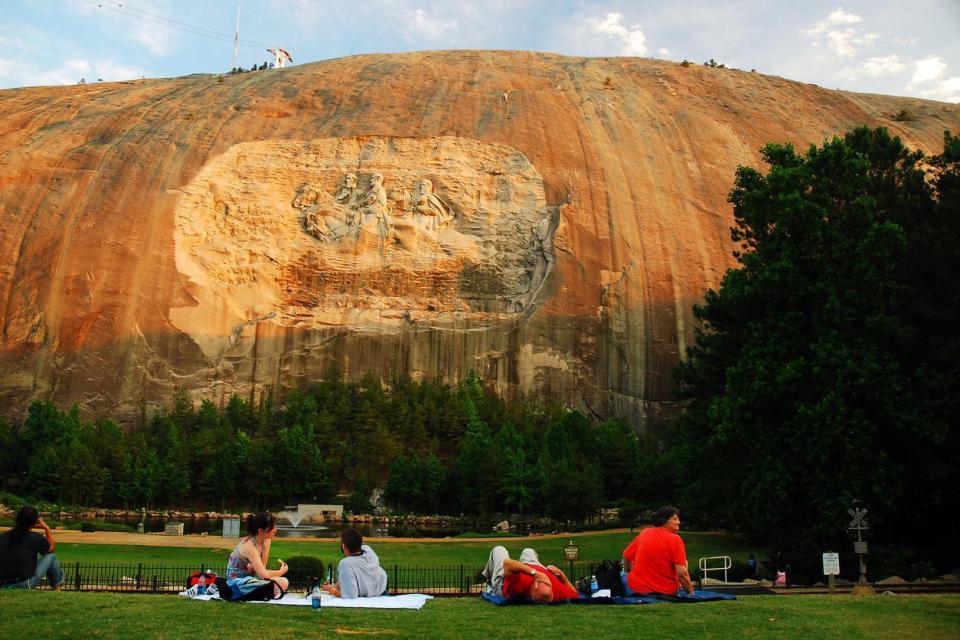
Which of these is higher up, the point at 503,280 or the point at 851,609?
the point at 503,280

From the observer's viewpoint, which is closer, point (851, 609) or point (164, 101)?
point (851, 609)

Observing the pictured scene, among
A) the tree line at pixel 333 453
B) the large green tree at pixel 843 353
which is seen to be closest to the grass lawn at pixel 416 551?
the large green tree at pixel 843 353

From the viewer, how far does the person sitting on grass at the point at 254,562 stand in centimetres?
880

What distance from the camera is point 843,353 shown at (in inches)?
731

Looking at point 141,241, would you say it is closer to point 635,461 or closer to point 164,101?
point 164,101

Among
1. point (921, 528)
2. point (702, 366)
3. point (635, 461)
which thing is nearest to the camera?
point (921, 528)

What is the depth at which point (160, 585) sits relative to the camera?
648 inches

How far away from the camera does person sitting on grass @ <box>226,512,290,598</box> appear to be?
28.9 ft

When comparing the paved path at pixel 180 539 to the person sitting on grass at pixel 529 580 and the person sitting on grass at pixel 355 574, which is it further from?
the person sitting on grass at pixel 529 580

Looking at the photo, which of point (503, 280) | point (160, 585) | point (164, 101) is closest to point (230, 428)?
point (503, 280)

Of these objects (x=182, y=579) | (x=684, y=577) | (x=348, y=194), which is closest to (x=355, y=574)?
(x=684, y=577)

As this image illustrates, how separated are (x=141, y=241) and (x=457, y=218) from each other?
52.6 ft

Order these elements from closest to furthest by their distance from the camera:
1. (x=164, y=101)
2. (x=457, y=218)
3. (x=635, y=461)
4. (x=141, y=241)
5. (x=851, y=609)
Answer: (x=851, y=609) < (x=635, y=461) < (x=141, y=241) < (x=457, y=218) < (x=164, y=101)

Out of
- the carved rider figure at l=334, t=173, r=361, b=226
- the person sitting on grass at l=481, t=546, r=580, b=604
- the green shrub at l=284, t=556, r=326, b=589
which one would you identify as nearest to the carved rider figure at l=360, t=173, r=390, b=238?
the carved rider figure at l=334, t=173, r=361, b=226
